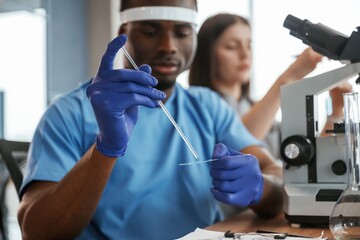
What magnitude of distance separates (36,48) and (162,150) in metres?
2.54

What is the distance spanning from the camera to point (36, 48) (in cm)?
355

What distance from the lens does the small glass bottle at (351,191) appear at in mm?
822

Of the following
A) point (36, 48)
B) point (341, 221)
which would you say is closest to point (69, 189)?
point (341, 221)

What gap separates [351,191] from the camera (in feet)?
2.76

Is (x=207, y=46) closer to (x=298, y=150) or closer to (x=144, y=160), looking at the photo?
(x=144, y=160)

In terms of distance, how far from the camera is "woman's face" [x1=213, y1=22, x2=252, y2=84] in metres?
2.13

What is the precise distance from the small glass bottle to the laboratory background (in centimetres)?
186

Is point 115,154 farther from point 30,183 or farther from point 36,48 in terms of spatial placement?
point 36,48

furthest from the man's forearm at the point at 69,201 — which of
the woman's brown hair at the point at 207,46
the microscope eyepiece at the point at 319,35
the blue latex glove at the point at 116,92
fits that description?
the woman's brown hair at the point at 207,46

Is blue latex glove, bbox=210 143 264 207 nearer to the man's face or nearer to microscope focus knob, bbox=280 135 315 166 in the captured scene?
microscope focus knob, bbox=280 135 315 166

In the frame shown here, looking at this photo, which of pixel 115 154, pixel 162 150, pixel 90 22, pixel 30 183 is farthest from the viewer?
pixel 90 22

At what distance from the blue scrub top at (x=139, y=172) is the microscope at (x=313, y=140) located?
0.28 m

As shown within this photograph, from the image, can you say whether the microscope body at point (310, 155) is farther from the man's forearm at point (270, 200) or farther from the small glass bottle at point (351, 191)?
the small glass bottle at point (351, 191)

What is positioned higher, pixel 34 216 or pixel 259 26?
pixel 259 26
